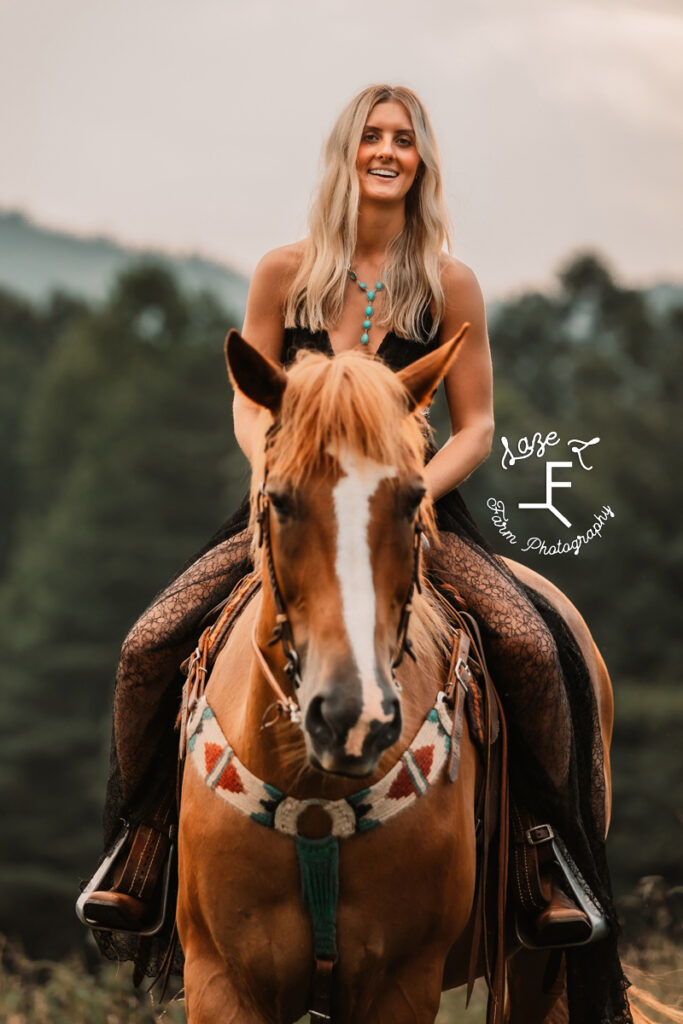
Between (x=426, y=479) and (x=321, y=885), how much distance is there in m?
1.37

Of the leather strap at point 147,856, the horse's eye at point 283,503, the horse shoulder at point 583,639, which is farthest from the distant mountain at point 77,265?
the horse's eye at point 283,503

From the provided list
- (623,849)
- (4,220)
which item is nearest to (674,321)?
(623,849)

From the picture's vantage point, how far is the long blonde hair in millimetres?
4473

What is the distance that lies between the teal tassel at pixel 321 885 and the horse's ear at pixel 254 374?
112 cm

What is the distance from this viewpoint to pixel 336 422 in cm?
310

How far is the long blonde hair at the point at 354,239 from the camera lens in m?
4.47

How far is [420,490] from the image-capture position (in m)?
3.14

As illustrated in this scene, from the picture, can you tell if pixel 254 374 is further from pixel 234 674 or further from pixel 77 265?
pixel 77 265

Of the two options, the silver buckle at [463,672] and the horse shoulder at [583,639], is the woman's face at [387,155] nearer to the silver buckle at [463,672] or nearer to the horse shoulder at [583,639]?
the horse shoulder at [583,639]

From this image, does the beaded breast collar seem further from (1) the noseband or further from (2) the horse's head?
(2) the horse's head

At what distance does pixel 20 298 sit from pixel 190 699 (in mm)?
42144

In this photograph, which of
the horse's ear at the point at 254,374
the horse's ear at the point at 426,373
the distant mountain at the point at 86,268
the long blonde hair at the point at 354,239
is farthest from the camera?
the distant mountain at the point at 86,268

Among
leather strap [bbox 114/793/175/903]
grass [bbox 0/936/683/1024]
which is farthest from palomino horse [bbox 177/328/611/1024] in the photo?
grass [bbox 0/936/683/1024]

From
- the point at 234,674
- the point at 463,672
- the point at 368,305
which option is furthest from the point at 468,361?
the point at 234,674
